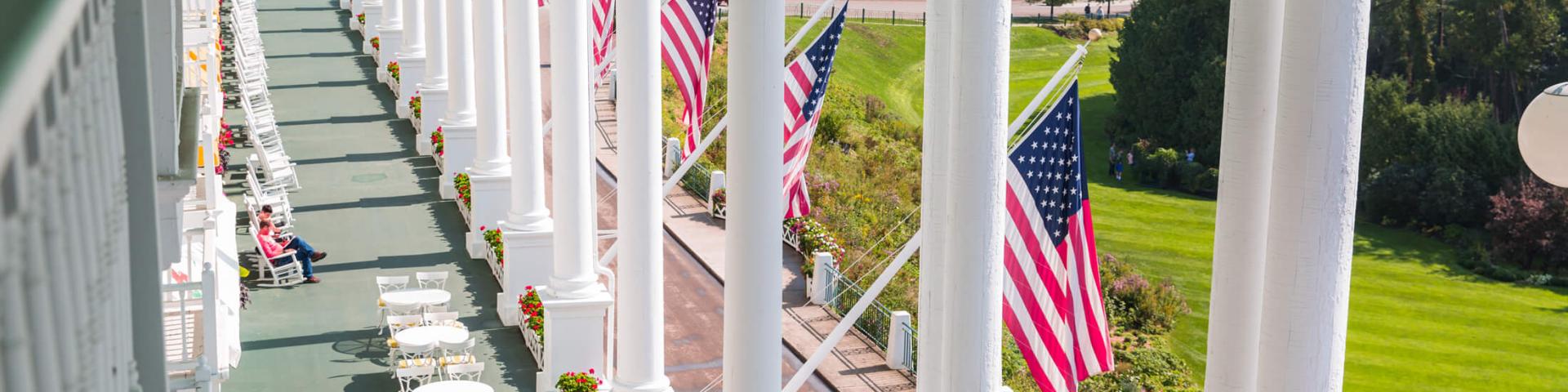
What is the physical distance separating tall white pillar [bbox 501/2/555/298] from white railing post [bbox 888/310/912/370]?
20.8 feet

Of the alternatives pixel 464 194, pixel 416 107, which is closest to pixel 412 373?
pixel 464 194

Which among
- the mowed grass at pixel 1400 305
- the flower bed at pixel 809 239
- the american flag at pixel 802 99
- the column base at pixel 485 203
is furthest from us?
the mowed grass at pixel 1400 305

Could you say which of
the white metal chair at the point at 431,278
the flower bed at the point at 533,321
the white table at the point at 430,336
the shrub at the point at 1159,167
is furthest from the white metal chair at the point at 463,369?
the shrub at the point at 1159,167

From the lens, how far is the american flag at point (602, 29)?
2923cm

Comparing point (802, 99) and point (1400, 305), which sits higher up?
point (802, 99)

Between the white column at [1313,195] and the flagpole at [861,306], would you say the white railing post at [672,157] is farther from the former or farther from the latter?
the white column at [1313,195]

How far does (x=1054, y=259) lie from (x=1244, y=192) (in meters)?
3.47

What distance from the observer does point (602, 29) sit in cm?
2977

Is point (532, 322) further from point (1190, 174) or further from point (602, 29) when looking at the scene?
point (1190, 174)

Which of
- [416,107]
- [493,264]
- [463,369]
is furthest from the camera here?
[416,107]

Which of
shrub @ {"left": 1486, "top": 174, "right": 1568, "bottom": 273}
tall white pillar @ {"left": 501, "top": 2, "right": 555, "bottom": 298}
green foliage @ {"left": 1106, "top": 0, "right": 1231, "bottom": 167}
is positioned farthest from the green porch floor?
shrub @ {"left": 1486, "top": 174, "right": 1568, "bottom": 273}

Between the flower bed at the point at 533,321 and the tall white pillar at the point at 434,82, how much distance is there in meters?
14.5

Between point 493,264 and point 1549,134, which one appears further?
point 493,264

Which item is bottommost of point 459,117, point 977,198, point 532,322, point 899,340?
point 899,340
